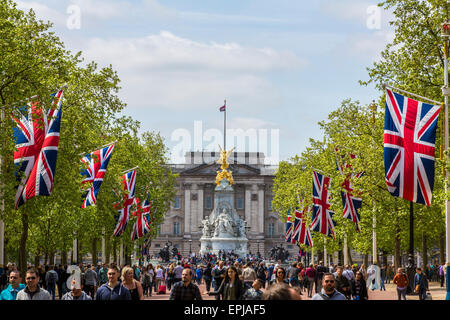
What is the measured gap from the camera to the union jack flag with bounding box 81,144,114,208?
38938 millimetres

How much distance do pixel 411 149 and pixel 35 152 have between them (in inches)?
496

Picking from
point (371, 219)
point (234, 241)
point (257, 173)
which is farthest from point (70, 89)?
point (257, 173)

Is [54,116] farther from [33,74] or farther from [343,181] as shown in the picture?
[343,181]

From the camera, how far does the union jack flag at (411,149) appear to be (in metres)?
26.4

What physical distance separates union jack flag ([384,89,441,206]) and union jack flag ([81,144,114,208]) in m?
16.1

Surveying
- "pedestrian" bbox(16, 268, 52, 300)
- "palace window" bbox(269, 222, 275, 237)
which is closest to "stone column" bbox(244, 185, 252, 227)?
"palace window" bbox(269, 222, 275, 237)

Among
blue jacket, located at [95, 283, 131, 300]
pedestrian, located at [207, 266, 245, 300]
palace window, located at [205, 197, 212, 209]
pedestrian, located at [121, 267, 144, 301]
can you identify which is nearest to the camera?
blue jacket, located at [95, 283, 131, 300]

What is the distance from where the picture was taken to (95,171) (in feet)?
129

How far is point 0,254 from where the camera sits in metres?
32.8

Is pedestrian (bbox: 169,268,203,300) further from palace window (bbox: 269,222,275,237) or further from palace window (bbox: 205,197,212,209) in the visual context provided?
palace window (bbox: 205,197,212,209)

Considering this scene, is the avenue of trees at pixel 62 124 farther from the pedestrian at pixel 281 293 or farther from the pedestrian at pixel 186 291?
the pedestrian at pixel 281 293

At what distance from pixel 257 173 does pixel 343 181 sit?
128980 millimetres

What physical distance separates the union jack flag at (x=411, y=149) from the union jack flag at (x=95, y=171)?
16132 mm

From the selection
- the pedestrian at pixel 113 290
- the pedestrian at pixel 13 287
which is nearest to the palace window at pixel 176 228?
the pedestrian at pixel 13 287
